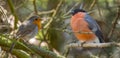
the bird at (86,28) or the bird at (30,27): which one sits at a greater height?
the bird at (30,27)

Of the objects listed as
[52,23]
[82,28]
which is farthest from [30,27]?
[82,28]

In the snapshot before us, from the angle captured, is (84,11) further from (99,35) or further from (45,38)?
(45,38)

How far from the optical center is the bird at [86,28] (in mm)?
6227

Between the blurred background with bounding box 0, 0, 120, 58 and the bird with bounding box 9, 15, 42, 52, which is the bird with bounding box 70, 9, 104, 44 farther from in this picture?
the bird with bounding box 9, 15, 42, 52

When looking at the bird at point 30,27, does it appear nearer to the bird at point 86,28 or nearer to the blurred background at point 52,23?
the blurred background at point 52,23

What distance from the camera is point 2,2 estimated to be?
5188 millimetres

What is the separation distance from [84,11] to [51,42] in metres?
0.89

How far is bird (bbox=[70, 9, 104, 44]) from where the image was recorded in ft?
20.4

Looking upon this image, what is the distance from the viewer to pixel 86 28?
630cm

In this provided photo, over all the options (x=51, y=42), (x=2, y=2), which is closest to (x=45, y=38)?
(x=51, y=42)

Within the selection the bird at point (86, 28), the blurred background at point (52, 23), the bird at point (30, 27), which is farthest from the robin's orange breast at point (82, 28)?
the bird at point (30, 27)

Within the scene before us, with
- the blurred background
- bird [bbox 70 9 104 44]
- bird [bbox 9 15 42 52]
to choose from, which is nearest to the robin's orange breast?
bird [bbox 70 9 104 44]

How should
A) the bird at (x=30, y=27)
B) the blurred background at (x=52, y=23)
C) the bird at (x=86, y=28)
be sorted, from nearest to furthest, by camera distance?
the blurred background at (x=52, y=23) < the bird at (x=30, y=27) < the bird at (x=86, y=28)

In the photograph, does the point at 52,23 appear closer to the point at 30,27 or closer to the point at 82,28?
the point at 30,27
